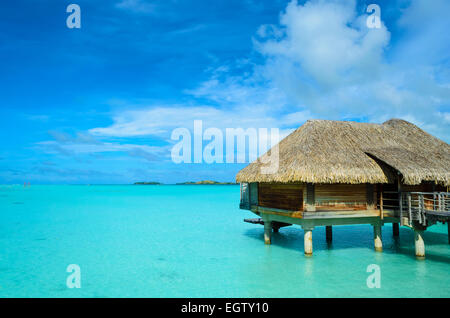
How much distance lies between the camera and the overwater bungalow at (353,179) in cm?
1063

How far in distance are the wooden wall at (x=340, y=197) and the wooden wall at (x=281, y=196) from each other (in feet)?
1.90

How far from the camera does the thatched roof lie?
1064 cm

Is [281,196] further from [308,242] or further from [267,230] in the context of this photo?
[267,230]

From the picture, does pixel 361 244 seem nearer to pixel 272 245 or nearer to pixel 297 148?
pixel 272 245

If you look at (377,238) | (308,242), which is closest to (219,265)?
(308,242)

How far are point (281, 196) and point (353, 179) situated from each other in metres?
2.62

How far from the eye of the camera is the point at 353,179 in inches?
421

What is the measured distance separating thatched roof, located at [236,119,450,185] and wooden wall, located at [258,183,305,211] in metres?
0.70

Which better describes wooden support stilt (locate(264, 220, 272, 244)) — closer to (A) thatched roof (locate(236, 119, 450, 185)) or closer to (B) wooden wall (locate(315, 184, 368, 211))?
(A) thatched roof (locate(236, 119, 450, 185))

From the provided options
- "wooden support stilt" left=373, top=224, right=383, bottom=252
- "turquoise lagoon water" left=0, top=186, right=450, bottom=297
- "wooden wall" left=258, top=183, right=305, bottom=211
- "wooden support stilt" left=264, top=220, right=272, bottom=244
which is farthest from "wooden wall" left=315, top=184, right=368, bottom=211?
"wooden support stilt" left=264, top=220, right=272, bottom=244
